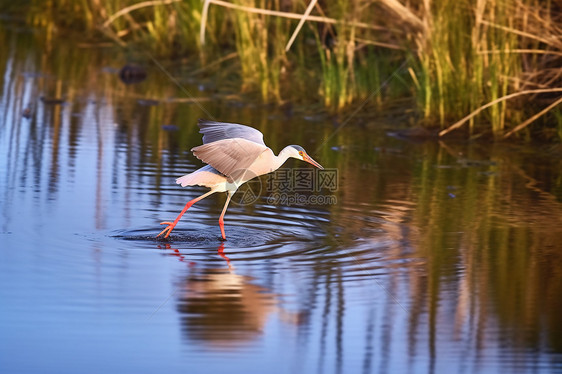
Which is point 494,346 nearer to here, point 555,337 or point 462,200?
point 555,337

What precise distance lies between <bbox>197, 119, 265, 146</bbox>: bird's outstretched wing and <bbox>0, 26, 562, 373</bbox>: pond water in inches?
23.0

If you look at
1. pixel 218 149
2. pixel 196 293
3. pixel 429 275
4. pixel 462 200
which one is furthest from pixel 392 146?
pixel 196 293

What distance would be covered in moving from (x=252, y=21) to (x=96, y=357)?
344 inches

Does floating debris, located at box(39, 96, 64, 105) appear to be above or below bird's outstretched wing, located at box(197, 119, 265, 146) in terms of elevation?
above

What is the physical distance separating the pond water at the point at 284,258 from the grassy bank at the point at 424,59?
506 mm

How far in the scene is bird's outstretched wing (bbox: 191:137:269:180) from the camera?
21.4ft

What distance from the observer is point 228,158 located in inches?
260

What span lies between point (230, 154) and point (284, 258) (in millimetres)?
925

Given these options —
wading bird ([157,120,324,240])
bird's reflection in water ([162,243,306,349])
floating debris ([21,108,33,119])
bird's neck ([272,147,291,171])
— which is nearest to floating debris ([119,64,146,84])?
floating debris ([21,108,33,119])

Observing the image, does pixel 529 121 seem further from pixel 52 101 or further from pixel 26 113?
Result: pixel 52 101

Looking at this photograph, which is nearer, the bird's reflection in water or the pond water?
the pond water

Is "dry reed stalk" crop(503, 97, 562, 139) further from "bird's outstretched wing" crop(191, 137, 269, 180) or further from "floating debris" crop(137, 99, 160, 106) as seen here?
"floating debris" crop(137, 99, 160, 106)

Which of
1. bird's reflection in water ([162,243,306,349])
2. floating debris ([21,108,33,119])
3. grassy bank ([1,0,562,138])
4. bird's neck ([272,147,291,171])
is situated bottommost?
bird's reflection in water ([162,243,306,349])

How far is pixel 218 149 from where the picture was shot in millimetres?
6566
